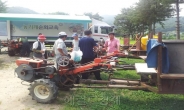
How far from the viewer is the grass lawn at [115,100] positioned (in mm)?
5020

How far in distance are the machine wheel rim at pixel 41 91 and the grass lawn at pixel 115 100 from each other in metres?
0.35

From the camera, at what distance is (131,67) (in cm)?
650

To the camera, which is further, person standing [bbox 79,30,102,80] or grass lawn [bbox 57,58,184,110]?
person standing [bbox 79,30,102,80]

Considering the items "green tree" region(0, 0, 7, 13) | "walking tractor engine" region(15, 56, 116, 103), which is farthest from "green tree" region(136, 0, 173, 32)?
"walking tractor engine" region(15, 56, 116, 103)

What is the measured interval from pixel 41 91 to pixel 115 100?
5.97 feet

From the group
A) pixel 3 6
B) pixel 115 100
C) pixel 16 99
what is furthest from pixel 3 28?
pixel 3 6

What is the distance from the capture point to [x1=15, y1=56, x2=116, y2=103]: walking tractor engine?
5.17m

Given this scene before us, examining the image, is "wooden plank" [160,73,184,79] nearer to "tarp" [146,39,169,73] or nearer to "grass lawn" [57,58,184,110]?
"tarp" [146,39,169,73]

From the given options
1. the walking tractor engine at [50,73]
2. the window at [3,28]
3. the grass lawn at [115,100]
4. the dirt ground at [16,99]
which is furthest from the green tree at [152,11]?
the walking tractor engine at [50,73]

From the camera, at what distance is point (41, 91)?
17.6 feet

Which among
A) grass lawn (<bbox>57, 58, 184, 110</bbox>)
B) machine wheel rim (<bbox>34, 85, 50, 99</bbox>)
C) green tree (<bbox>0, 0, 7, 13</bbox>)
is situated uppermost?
green tree (<bbox>0, 0, 7, 13</bbox>)

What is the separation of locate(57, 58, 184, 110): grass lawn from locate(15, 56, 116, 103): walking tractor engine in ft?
1.28

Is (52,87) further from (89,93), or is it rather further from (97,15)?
(97,15)

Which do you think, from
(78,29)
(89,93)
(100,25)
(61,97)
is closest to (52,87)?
(61,97)
